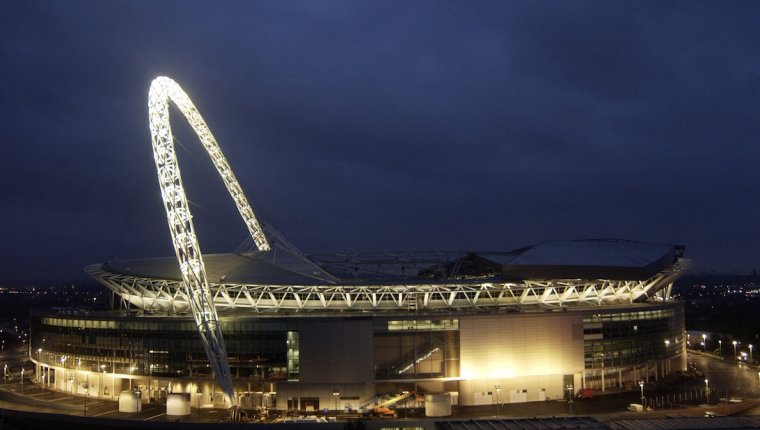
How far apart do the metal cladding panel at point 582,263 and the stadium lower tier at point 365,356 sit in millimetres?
4257

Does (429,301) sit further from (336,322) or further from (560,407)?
(560,407)

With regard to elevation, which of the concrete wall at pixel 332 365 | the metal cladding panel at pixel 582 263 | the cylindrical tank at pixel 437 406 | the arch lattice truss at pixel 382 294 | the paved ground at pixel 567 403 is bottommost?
the paved ground at pixel 567 403

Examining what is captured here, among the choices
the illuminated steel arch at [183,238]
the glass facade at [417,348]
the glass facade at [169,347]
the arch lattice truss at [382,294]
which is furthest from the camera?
the arch lattice truss at [382,294]

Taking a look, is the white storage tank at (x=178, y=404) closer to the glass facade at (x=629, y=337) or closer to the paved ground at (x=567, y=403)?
the paved ground at (x=567, y=403)

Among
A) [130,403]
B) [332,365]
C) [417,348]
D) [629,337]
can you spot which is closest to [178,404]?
[130,403]

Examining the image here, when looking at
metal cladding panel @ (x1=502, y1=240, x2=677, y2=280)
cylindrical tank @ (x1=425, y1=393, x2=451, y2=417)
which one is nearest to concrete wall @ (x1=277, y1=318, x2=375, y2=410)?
cylindrical tank @ (x1=425, y1=393, x2=451, y2=417)

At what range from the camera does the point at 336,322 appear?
56.3m

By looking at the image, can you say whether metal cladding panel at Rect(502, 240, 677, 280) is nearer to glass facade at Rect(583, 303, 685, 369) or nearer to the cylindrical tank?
glass facade at Rect(583, 303, 685, 369)

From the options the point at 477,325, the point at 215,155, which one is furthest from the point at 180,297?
A: the point at 477,325

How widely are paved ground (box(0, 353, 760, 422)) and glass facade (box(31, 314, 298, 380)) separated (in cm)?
404

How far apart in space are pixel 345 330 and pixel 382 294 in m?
7.65

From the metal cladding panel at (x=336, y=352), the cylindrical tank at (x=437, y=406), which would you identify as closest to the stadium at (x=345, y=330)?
the metal cladding panel at (x=336, y=352)

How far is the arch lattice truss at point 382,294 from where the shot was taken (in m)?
61.0

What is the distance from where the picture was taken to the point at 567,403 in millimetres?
56812
